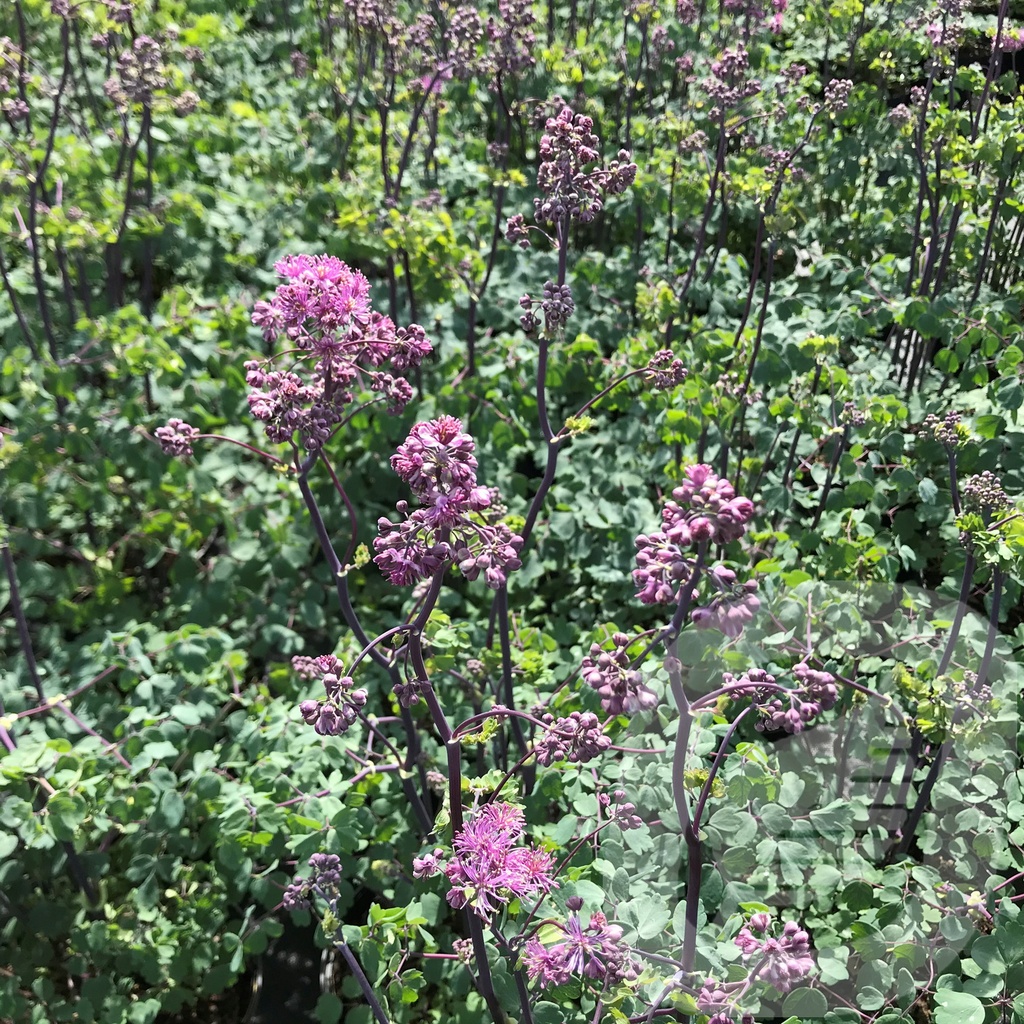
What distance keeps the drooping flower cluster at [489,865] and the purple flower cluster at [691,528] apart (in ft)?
1.80

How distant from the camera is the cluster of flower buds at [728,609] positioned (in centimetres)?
134

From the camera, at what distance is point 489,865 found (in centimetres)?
159

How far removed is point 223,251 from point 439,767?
2.78 meters

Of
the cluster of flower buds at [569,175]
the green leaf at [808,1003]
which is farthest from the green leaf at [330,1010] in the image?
the cluster of flower buds at [569,175]

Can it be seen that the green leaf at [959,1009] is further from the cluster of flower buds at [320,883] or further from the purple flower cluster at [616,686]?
the cluster of flower buds at [320,883]

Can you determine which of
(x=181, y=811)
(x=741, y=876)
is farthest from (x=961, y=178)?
(x=181, y=811)

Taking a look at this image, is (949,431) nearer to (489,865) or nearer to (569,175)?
(569,175)

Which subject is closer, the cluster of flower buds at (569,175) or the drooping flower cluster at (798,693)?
the drooping flower cluster at (798,693)

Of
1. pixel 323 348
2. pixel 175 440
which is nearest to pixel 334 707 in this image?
pixel 323 348

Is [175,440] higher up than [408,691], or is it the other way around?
[175,440]

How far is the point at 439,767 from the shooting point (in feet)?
8.78

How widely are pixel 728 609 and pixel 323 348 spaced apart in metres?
1.01

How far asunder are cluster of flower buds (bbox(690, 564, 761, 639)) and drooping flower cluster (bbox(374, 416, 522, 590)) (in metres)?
0.33

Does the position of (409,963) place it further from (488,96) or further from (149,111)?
(488,96)
